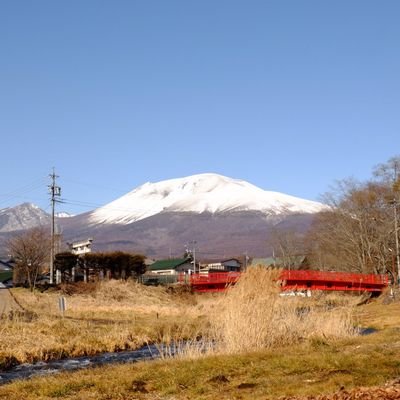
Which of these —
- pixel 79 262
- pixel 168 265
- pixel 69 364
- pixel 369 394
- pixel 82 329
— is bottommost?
pixel 69 364

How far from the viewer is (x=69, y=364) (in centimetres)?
2177

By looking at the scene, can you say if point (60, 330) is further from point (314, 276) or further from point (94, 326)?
point (314, 276)

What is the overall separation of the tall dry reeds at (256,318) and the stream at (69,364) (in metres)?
2.37

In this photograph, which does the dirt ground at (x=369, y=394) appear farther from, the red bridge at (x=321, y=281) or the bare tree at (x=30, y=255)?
the bare tree at (x=30, y=255)

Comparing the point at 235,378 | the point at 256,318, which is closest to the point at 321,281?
the point at 256,318

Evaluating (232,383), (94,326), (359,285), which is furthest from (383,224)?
(232,383)

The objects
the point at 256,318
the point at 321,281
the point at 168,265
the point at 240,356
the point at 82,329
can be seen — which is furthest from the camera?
the point at 168,265

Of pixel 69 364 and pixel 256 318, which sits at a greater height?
pixel 256 318

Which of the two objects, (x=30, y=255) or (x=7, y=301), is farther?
(x=30, y=255)

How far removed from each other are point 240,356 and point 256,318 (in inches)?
101

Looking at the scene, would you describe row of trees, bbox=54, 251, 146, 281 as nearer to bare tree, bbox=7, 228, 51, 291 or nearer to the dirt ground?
bare tree, bbox=7, 228, 51, 291

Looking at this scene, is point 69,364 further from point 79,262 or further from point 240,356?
point 79,262

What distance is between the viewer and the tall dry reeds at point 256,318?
17.2m

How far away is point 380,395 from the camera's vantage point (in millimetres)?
9359
